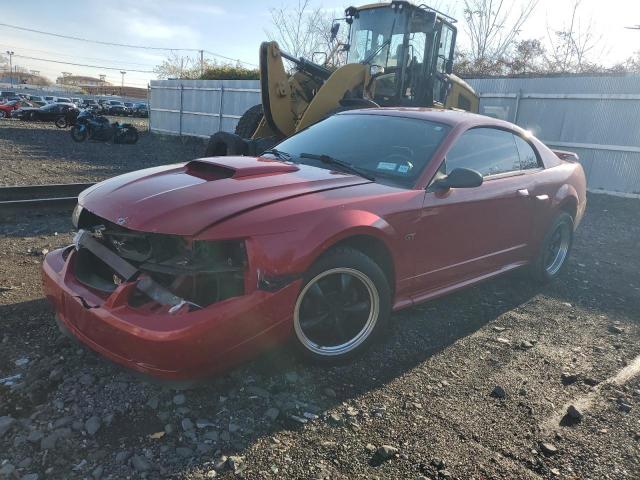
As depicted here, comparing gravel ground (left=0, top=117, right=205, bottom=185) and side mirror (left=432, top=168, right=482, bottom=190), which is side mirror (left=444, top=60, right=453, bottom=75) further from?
side mirror (left=432, top=168, right=482, bottom=190)

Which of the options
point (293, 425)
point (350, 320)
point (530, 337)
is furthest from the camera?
point (530, 337)

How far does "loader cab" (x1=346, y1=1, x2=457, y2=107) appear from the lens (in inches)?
378

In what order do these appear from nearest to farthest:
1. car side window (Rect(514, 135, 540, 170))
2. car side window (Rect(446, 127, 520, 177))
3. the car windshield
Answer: the car windshield → car side window (Rect(446, 127, 520, 177)) → car side window (Rect(514, 135, 540, 170))

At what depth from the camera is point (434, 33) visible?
9.87 m

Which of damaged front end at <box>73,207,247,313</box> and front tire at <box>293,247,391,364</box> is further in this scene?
front tire at <box>293,247,391,364</box>

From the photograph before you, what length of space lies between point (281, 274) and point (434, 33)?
8.78m

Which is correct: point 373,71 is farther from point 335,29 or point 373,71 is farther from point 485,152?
point 485,152

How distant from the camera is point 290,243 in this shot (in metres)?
2.61

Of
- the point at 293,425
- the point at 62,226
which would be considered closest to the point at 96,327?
the point at 293,425

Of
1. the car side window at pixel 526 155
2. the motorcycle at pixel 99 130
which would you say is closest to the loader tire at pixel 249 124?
the car side window at pixel 526 155

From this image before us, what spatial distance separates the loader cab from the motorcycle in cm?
1093

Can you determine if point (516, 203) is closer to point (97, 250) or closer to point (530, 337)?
point (530, 337)

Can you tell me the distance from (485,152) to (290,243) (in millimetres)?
2259

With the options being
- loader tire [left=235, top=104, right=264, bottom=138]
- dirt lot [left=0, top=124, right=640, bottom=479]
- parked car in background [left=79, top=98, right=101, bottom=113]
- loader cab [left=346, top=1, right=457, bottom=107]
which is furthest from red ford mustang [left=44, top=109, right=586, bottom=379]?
parked car in background [left=79, top=98, right=101, bottom=113]
